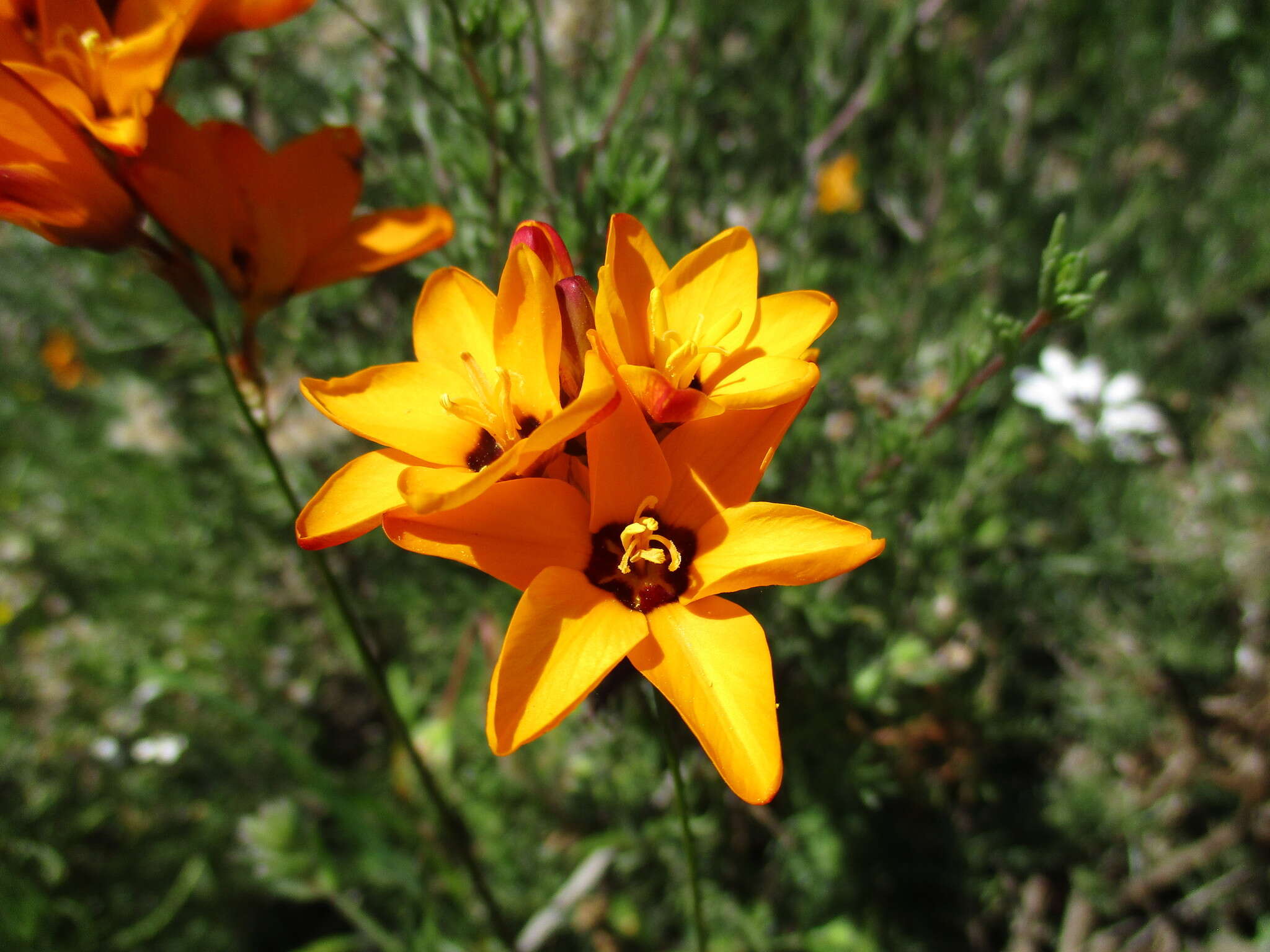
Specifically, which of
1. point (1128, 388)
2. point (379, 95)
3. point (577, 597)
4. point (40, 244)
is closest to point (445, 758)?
point (577, 597)

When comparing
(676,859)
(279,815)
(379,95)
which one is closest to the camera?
(279,815)

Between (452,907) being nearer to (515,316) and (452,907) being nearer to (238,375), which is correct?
(238,375)

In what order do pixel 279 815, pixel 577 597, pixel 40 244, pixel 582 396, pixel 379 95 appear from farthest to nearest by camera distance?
1. pixel 40 244
2. pixel 379 95
3. pixel 279 815
4. pixel 577 597
5. pixel 582 396

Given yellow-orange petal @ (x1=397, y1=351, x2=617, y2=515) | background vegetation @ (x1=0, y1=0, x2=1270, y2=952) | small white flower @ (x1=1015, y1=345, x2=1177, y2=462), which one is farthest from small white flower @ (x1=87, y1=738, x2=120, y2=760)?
small white flower @ (x1=1015, y1=345, x2=1177, y2=462)

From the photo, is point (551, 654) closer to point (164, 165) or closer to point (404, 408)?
point (404, 408)

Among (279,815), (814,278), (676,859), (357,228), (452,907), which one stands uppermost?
(357,228)

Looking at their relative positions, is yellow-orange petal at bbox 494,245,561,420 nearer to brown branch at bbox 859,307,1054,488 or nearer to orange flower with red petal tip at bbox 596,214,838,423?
orange flower with red petal tip at bbox 596,214,838,423

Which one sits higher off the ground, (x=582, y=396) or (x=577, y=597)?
(x=582, y=396)

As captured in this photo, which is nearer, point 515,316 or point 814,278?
point 515,316
